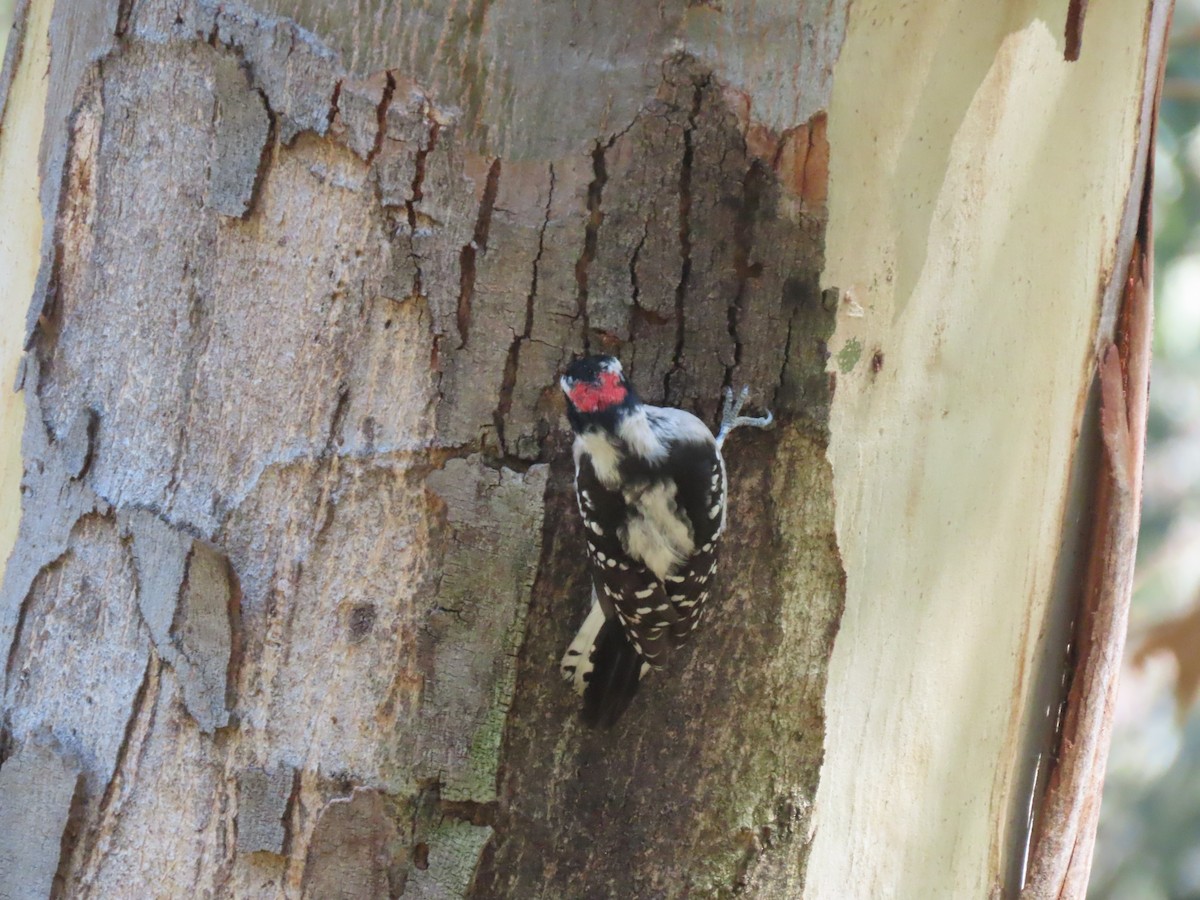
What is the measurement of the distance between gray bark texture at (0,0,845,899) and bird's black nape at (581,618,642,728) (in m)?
0.03

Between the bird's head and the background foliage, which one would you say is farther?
the background foliage

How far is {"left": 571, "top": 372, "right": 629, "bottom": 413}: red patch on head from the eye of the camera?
6.59ft

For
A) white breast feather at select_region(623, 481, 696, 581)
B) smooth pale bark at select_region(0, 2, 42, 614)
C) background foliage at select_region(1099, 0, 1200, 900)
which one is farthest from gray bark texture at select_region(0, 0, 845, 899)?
background foliage at select_region(1099, 0, 1200, 900)

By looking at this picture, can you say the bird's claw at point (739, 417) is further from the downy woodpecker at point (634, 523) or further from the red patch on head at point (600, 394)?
the red patch on head at point (600, 394)

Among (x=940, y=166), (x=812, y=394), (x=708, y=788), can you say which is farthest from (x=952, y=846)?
(x=940, y=166)

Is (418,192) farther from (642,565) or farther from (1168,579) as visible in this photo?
(1168,579)

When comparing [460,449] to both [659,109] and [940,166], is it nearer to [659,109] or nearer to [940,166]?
[659,109]

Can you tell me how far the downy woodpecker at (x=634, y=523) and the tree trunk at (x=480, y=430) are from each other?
0.05 meters

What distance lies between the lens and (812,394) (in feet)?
6.73

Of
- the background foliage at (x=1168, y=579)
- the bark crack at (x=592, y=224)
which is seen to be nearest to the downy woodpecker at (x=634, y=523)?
the bark crack at (x=592, y=224)

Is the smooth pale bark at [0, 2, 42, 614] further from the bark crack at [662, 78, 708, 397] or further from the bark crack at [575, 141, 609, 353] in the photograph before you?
the bark crack at [662, 78, 708, 397]

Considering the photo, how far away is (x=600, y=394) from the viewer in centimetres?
211

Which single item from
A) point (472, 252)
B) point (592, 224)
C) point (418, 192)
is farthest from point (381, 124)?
point (592, 224)

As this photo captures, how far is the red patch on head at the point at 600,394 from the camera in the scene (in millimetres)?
2008
